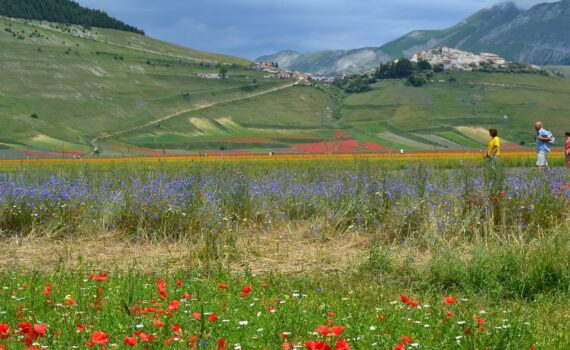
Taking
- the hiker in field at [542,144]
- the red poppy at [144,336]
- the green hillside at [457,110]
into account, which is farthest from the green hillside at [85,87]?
the red poppy at [144,336]

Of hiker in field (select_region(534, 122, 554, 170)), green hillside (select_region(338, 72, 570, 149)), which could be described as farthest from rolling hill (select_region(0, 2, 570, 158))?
hiker in field (select_region(534, 122, 554, 170))

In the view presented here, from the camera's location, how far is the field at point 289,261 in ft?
16.2

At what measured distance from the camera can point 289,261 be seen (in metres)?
8.60

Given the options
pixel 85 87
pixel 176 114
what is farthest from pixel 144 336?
pixel 85 87

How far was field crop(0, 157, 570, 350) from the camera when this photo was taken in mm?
4949

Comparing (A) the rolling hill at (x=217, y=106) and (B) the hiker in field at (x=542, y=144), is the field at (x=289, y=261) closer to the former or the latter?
(B) the hiker in field at (x=542, y=144)

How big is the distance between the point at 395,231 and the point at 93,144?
78547 mm

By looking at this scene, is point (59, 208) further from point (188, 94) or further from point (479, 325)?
point (188, 94)

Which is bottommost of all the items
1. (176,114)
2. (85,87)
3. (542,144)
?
(542,144)

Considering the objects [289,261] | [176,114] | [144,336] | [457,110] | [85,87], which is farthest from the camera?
[85,87]

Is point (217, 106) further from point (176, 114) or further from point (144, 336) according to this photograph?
point (144, 336)

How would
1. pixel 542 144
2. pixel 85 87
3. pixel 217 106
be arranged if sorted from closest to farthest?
pixel 542 144
pixel 85 87
pixel 217 106

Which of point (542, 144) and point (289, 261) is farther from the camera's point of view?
point (542, 144)

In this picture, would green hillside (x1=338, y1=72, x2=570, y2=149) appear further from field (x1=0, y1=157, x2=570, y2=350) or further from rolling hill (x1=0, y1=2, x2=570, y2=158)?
field (x1=0, y1=157, x2=570, y2=350)
